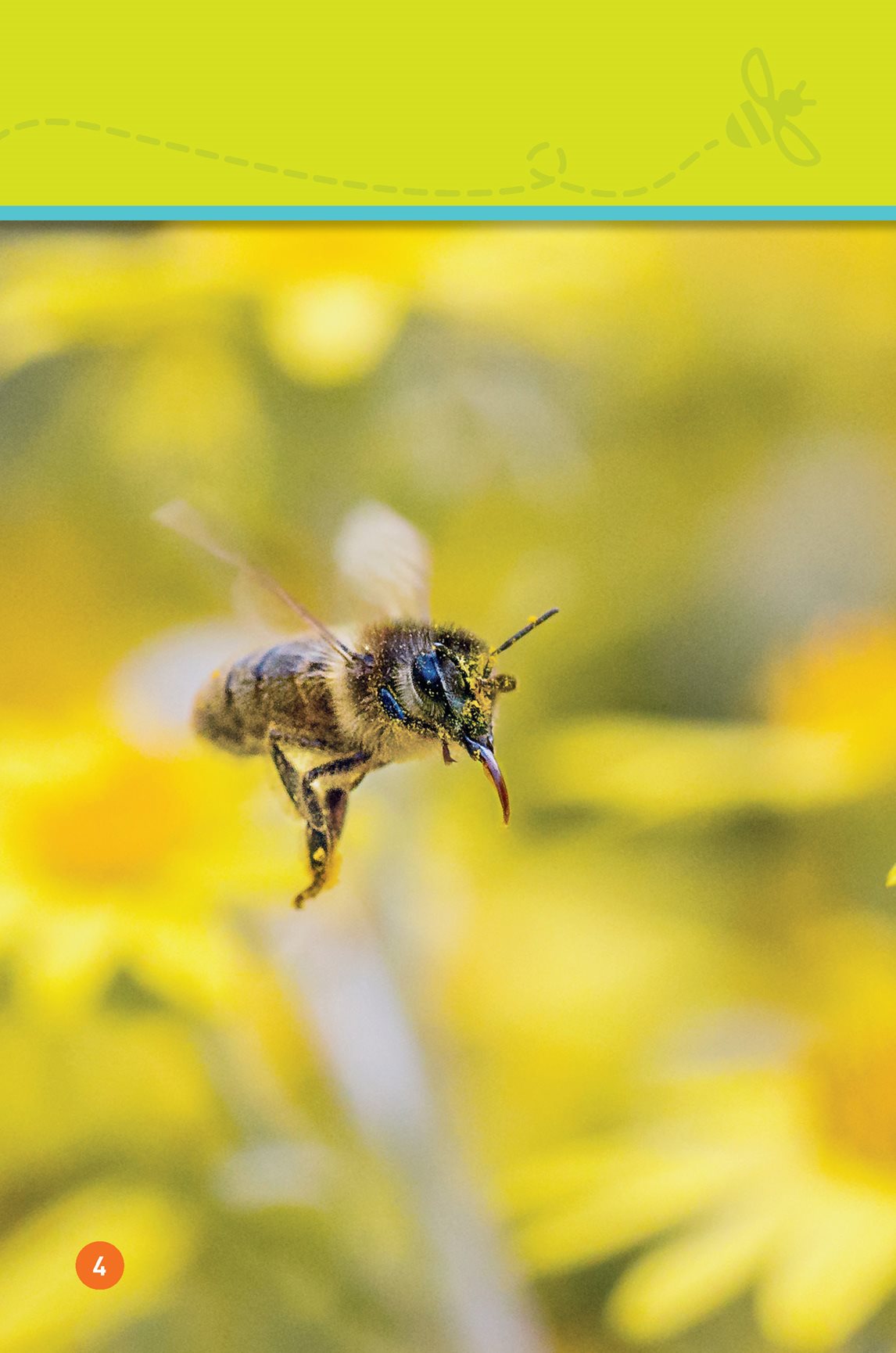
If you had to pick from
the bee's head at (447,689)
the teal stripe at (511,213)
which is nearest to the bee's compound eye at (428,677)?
the bee's head at (447,689)

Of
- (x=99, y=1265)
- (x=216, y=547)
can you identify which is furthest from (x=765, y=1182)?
(x=216, y=547)

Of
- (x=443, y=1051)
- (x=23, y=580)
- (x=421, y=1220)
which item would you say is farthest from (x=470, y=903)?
(x=23, y=580)

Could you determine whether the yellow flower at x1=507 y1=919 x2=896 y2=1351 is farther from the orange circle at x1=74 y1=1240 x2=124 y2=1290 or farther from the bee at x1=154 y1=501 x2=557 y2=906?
the bee at x1=154 y1=501 x2=557 y2=906
